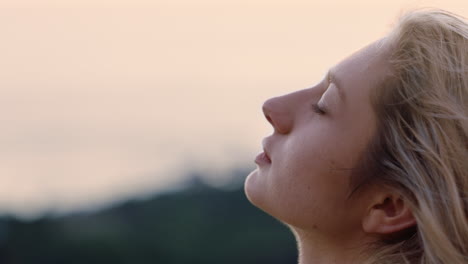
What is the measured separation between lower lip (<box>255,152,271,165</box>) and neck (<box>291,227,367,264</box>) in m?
0.24

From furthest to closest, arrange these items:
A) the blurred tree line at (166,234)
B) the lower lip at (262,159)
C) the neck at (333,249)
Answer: the blurred tree line at (166,234) < the lower lip at (262,159) < the neck at (333,249)

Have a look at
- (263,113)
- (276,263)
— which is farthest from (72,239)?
(263,113)

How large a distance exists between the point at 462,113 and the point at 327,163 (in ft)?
1.46

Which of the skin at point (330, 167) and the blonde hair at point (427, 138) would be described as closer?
the blonde hair at point (427, 138)

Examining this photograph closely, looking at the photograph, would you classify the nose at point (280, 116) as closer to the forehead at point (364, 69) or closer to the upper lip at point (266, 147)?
the upper lip at point (266, 147)

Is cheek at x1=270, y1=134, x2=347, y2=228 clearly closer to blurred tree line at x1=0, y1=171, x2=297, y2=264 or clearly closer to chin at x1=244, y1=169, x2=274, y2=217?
chin at x1=244, y1=169, x2=274, y2=217

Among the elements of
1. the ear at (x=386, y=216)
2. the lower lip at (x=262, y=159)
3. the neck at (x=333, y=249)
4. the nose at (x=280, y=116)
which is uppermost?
the nose at (x=280, y=116)

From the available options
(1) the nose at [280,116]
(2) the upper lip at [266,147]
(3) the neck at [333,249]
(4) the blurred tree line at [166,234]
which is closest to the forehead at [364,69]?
(1) the nose at [280,116]

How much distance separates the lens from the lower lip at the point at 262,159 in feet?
11.3

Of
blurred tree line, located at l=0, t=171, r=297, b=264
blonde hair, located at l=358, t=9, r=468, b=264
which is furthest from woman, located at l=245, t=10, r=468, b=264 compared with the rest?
blurred tree line, located at l=0, t=171, r=297, b=264

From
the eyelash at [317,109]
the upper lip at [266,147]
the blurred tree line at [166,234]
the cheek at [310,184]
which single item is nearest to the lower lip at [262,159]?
the upper lip at [266,147]

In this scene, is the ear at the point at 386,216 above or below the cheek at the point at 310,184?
below

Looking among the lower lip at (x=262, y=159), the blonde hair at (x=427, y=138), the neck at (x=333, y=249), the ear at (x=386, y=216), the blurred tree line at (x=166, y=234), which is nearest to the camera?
the blonde hair at (x=427, y=138)

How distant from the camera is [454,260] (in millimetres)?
3115
